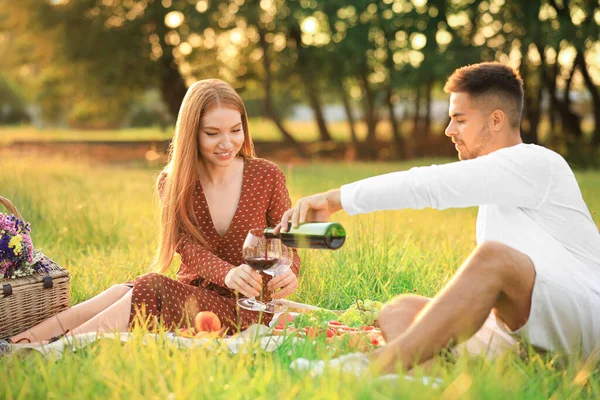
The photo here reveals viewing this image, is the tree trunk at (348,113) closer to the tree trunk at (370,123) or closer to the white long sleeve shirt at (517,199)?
the tree trunk at (370,123)

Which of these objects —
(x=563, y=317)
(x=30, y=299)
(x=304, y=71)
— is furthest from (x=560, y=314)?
(x=304, y=71)

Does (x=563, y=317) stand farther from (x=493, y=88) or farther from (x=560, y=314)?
(x=493, y=88)

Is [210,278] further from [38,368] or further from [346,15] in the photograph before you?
[346,15]

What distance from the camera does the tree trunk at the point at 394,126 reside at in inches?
728

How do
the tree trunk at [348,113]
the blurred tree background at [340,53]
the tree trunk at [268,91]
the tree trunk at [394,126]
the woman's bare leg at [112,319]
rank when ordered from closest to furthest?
the woman's bare leg at [112,319], the blurred tree background at [340,53], the tree trunk at [394,126], the tree trunk at [348,113], the tree trunk at [268,91]

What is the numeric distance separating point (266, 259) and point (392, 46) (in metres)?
15.3

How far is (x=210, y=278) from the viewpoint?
3.83m

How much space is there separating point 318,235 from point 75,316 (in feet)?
5.58

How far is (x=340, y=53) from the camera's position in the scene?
60.4 ft

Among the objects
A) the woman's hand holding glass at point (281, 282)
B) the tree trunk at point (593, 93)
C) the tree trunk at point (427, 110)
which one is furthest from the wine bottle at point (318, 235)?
the tree trunk at point (427, 110)

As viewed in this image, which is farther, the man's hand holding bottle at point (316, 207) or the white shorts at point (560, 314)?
the man's hand holding bottle at point (316, 207)

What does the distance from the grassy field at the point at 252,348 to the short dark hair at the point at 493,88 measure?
1079 millimetres

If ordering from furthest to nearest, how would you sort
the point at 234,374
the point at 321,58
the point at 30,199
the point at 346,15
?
the point at 321,58, the point at 346,15, the point at 30,199, the point at 234,374

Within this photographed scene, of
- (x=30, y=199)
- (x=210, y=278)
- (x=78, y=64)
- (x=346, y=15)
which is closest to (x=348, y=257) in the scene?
(x=210, y=278)
